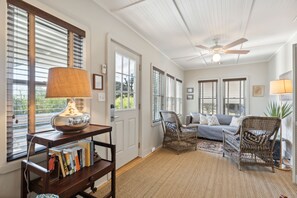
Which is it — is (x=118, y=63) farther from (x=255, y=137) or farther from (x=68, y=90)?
(x=255, y=137)

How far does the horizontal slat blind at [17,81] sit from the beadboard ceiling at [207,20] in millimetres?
1104

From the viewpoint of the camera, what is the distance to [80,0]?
5.99 feet

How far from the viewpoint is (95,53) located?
206cm

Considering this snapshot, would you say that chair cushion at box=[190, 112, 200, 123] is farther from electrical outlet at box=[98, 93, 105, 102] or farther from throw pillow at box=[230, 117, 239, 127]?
electrical outlet at box=[98, 93, 105, 102]

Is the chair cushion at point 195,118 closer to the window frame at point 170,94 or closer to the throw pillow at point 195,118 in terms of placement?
the throw pillow at point 195,118

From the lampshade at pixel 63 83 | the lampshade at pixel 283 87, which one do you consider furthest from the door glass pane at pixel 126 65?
the lampshade at pixel 283 87

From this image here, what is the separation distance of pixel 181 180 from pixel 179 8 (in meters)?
2.51

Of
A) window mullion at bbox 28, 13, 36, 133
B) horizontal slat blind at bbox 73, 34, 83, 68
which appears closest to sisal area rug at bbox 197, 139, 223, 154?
horizontal slat blind at bbox 73, 34, 83, 68

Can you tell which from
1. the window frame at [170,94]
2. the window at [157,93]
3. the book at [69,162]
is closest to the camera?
the book at [69,162]

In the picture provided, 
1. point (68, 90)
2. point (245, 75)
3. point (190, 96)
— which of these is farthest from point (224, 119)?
point (68, 90)

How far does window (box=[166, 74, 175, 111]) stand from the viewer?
15.1 feet

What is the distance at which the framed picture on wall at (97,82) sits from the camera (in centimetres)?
203

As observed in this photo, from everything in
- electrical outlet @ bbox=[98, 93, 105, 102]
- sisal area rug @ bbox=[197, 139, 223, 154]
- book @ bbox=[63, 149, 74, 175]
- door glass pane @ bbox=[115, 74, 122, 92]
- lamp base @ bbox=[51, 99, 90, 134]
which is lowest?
sisal area rug @ bbox=[197, 139, 223, 154]

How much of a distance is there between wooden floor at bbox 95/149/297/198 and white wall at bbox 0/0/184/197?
68 centimetres
